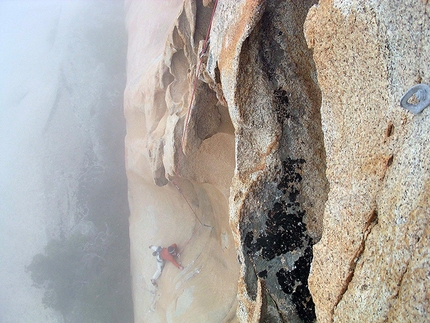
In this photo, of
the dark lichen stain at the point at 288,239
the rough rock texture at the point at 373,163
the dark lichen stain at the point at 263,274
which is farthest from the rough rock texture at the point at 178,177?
the rough rock texture at the point at 373,163

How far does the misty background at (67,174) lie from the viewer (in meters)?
6.78

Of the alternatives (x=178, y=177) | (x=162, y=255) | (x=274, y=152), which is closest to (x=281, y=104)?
(x=274, y=152)

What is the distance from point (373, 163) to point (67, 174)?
688 centimetres

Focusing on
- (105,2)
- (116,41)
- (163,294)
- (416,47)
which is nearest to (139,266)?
(163,294)

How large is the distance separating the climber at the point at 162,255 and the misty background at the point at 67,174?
1.23 meters

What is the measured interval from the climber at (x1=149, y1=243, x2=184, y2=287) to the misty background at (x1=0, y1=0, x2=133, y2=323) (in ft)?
4.03

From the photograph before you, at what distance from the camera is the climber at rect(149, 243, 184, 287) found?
5.46 metres

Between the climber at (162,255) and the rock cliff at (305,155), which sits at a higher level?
the rock cliff at (305,155)

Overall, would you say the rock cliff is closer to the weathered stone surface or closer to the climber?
the weathered stone surface

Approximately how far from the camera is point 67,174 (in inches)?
292

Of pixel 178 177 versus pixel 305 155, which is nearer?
pixel 305 155

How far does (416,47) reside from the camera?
1.37 meters

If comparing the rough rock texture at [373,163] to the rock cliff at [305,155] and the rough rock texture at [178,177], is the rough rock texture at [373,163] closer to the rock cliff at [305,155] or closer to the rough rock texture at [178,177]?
the rock cliff at [305,155]

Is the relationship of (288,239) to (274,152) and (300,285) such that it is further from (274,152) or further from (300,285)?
(274,152)
